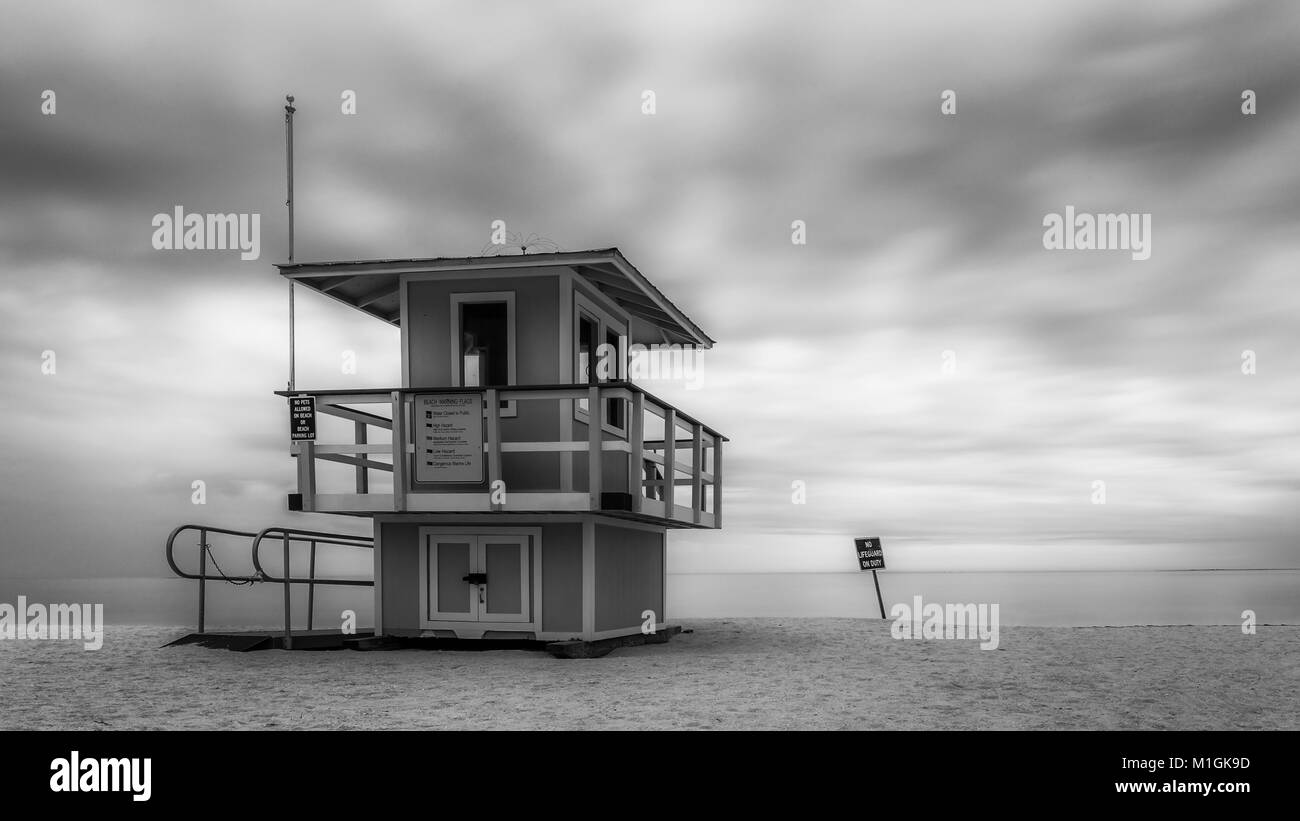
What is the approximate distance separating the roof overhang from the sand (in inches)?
185

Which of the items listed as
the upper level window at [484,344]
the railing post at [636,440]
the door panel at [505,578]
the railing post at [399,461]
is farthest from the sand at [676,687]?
the upper level window at [484,344]

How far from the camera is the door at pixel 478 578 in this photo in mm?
14492

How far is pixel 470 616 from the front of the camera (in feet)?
47.8

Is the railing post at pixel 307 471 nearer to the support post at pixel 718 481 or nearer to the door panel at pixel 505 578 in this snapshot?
the door panel at pixel 505 578

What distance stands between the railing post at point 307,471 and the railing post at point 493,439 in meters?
2.30

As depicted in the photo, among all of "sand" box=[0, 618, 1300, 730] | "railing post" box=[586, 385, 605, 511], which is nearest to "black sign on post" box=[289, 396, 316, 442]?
"sand" box=[0, 618, 1300, 730]

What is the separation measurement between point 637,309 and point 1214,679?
9.45 meters

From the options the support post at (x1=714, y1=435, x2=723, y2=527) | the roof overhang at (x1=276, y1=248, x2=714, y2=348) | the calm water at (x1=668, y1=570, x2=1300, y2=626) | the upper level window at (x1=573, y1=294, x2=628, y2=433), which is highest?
the roof overhang at (x1=276, y1=248, x2=714, y2=348)

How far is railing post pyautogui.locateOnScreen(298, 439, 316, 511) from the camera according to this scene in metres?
14.0

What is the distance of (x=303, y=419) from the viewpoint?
13883 millimetres

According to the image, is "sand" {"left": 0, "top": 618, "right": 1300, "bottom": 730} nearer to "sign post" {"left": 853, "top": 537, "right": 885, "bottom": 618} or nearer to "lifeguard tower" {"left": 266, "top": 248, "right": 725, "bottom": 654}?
"lifeguard tower" {"left": 266, "top": 248, "right": 725, "bottom": 654}

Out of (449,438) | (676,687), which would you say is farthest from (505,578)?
(676,687)
